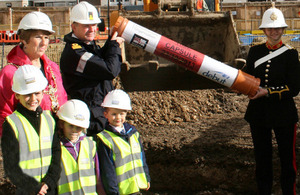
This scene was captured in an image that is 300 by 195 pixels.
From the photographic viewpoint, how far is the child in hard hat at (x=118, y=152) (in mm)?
3322

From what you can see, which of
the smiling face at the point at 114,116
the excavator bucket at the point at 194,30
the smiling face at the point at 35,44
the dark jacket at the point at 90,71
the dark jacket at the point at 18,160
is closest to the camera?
the dark jacket at the point at 18,160

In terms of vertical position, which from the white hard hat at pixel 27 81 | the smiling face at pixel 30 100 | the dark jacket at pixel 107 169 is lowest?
the dark jacket at pixel 107 169

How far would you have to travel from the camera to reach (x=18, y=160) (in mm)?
2814

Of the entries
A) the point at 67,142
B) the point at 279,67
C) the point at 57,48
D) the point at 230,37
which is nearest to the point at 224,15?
the point at 230,37

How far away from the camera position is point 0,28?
2878cm

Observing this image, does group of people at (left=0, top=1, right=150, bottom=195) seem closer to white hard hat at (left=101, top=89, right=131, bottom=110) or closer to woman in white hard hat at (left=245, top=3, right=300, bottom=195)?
white hard hat at (left=101, top=89, right=131, bottom=110)

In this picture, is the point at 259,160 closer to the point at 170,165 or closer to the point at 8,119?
the point at 170,165

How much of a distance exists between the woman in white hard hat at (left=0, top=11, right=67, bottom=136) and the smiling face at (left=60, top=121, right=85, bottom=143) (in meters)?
0.16

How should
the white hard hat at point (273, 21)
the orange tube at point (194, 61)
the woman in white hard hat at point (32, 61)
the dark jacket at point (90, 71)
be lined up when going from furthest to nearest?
1. the orange tube at point (194, 61)
2. the white hard hat at point (273, 21)
3. the dark jacket at point (90, 71)
4. the woman in white hard hat at point (32, 61)

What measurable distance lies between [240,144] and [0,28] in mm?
26097

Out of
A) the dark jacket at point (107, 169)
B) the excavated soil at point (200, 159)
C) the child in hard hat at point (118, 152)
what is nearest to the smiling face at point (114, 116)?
the child in hard hat at point (118, 152)

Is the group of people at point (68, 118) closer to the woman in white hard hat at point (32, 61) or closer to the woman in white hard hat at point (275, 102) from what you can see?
the woman in white hard hat at point (32, 61)

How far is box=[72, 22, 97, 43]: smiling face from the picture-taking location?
3.35 meters

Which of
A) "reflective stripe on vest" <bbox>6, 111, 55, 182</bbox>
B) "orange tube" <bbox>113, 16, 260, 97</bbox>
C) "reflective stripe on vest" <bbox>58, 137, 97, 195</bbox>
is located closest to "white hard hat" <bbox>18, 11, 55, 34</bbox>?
"reflective stripe on vest" <bbox>6, 111, 55, 182</bbox>
